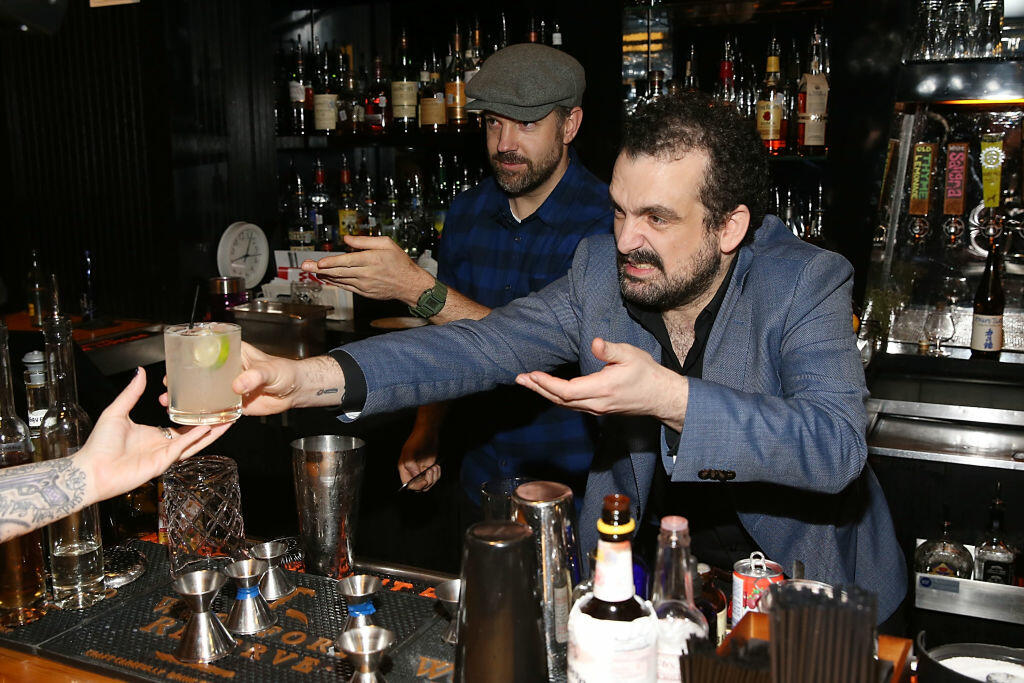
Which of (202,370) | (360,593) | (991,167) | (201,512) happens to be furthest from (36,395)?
(991,167)

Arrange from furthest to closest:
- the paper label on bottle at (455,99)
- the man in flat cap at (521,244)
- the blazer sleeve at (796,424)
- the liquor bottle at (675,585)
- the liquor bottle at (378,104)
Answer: the liquor bottle at (378,104)
the paper label on bottle at (455,99)
the man in flat cap at (521,244)
the blazer sleeve at (796,424)
the liquor bottle at (675,585)

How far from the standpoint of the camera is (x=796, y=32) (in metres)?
3.30

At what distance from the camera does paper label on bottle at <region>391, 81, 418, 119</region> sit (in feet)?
12.1

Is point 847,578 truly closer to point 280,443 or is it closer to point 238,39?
point 280,443

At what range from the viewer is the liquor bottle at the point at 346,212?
152 inches

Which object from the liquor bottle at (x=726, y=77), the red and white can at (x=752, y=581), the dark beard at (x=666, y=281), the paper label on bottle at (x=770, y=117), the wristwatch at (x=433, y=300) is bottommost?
the red and white can at (x=752, y=581)

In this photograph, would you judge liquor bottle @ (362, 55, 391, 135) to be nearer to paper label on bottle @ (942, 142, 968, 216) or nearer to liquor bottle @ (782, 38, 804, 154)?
liquor bottle @ (782, 38, 804, 154)

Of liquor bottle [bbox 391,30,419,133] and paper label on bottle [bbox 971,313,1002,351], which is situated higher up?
liquor bottle [bbox 391,30,419,133]

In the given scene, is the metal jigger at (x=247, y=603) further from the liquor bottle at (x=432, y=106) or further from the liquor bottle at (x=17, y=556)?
the liquor bottle at (x=432, y=106)

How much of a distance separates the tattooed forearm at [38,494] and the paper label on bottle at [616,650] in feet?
2.54

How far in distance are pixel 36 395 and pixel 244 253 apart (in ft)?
8.07

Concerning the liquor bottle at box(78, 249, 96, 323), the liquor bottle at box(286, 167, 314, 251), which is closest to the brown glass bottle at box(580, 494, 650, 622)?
the liquor bottle at box(286, 167, 314, 251)

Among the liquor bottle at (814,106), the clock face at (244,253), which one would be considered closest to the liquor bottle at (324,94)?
the clock face at (244,253)

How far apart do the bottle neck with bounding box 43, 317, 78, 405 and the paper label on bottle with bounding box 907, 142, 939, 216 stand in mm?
2582
